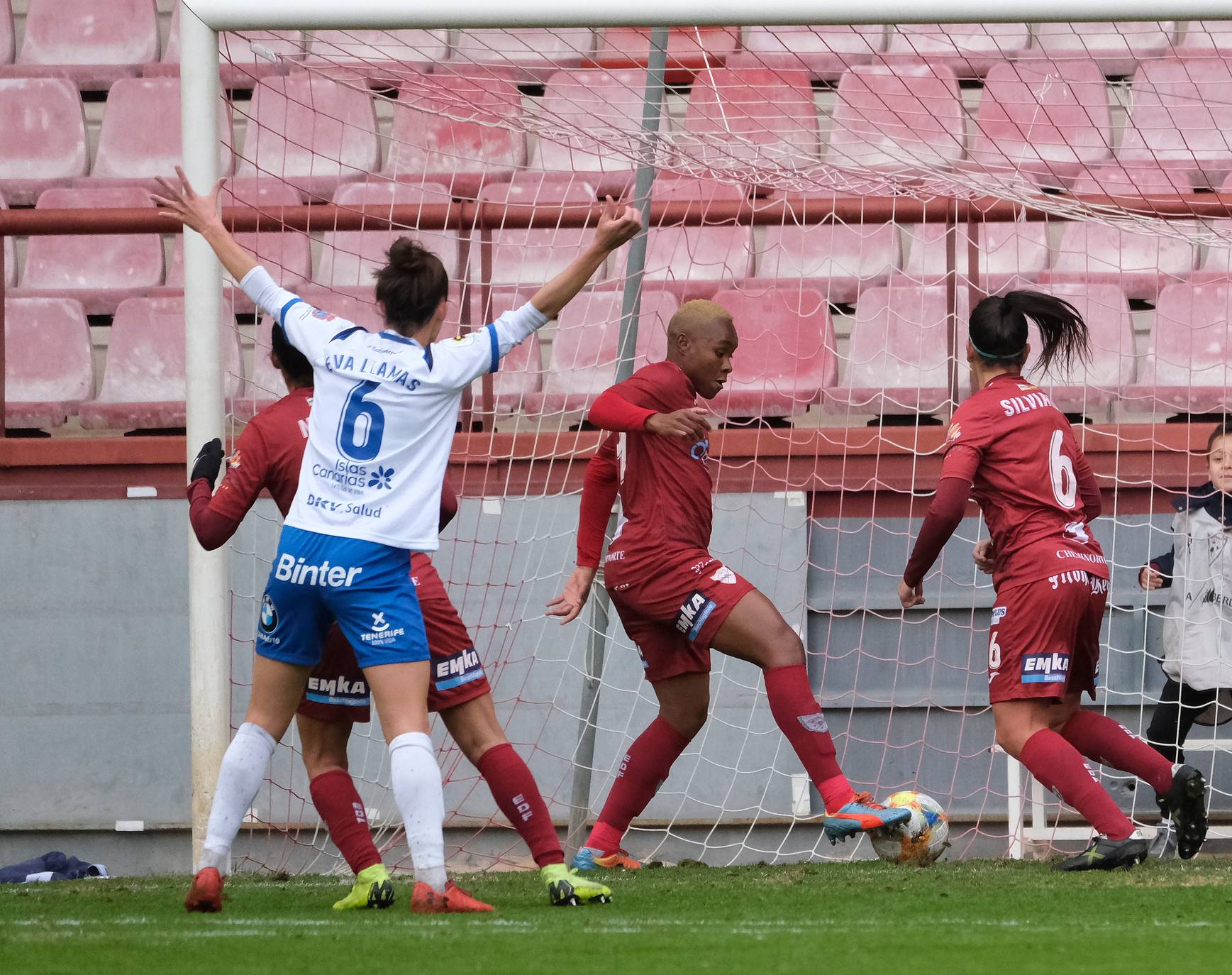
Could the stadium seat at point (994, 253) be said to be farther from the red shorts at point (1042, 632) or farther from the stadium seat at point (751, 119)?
the red shorts at point (1042, 632)

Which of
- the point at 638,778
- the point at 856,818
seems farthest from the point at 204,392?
the point at 856,818

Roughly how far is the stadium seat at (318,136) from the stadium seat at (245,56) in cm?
15

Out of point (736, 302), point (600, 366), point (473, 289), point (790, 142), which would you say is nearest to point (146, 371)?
point (473, 289)

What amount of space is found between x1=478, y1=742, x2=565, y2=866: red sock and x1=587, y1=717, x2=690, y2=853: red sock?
784 millimetres

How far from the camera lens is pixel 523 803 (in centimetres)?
372

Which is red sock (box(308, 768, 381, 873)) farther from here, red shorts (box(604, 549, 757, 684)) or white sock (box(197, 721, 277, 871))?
red shorts (box(604, 549, 757, 684))

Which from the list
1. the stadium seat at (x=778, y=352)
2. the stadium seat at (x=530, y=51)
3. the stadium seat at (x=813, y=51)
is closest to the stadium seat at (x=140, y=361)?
the stadium seat at (x=530, y=51)

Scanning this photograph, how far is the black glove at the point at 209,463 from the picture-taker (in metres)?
3.81

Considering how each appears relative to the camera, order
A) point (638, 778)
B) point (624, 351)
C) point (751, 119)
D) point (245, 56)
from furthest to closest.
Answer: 1. point (245, 56)
2. point (751, 119)
3. point (624, 351)
4. point (638, 778)

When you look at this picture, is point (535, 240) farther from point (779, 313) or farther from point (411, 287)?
point (411, 287)

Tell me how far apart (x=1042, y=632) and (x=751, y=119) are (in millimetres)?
3186

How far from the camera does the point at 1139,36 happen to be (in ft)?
26.5

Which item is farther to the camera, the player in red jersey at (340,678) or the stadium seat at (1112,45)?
the stadium seat at (1112,45)

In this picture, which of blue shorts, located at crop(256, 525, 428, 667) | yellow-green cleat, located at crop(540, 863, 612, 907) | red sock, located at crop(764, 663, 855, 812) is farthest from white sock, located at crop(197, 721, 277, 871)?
red sock, located at crop(764, 663, 855, 812)
